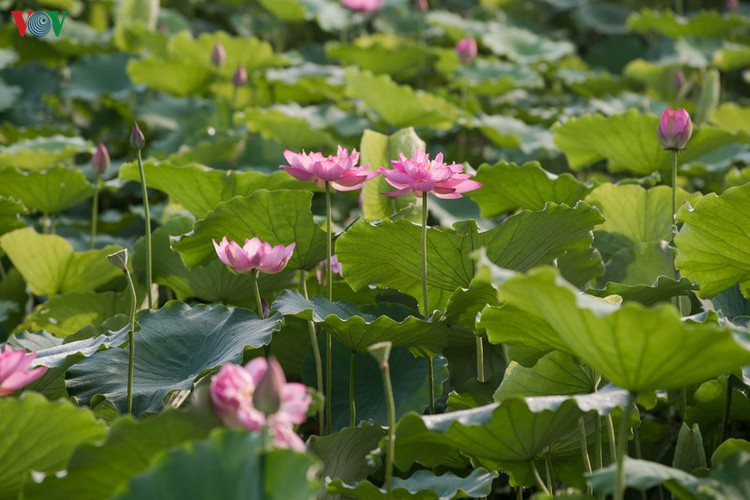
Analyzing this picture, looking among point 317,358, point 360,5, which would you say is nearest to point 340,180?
point 317,358

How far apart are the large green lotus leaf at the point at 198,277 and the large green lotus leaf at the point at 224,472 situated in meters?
0.80

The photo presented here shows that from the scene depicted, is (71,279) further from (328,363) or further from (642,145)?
(642,145)

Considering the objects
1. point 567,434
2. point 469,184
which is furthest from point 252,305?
point 567,434

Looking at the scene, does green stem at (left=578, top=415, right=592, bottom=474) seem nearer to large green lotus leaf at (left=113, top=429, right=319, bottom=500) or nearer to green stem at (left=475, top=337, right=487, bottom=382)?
green stem at (left=475, top=337, right=487, bottom=382)

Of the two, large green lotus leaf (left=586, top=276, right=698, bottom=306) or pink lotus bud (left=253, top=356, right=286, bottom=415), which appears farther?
large green lotus leaf (left=586, top=276, right=698, bottom=306)

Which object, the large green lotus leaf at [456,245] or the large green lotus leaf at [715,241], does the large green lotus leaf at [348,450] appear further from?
the large green lotus leaf at [715,241]

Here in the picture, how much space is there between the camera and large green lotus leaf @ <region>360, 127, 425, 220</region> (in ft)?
5.79

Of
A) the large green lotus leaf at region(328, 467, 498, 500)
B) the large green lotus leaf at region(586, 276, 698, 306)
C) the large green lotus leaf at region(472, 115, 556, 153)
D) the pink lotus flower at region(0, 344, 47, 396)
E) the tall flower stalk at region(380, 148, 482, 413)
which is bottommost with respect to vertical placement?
the large green lotus leaf at region(472, 115, 556, 153)

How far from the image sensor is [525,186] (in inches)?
68.9

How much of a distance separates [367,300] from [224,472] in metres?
0.90

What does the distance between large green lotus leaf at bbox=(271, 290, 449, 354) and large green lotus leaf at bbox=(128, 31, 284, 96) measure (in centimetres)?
162

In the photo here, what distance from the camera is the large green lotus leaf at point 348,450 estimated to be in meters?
1.20

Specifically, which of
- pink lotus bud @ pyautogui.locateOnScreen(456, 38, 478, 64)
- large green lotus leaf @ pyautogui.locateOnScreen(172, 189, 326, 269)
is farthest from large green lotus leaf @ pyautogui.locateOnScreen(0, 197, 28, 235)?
pink lotus bud @ pyautogui.locateOnScreen(456, 38, 478, 64)

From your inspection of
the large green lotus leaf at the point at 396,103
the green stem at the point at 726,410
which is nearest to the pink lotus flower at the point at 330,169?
the green stem at the point at 726,410
